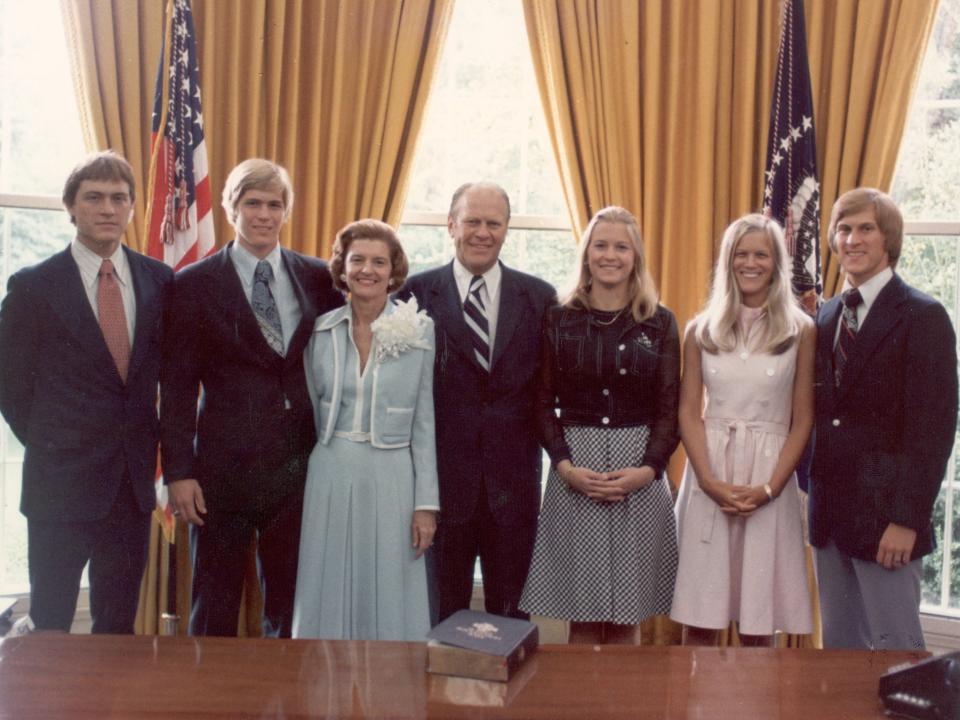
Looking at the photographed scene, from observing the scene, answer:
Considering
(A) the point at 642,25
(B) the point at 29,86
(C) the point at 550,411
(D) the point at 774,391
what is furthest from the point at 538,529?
(B) the point at 29,86

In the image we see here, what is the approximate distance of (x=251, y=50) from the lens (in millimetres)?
3578

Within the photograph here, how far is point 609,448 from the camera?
8.87 ft

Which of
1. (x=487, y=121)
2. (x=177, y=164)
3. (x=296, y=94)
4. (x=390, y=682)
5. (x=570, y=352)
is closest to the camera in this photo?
(x=390, y=682)

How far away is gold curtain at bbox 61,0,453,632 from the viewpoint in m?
3.48

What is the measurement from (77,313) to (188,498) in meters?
0.60

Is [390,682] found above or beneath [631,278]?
beneath

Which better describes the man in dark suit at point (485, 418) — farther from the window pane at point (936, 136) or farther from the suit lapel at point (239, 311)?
the window pane at point (936, 136)

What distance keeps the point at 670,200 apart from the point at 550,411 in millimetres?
1268

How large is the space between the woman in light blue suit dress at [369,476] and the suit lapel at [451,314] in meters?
0.12

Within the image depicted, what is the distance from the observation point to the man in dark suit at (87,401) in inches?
99.4

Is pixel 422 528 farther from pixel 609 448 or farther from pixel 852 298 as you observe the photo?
pixel 852 298

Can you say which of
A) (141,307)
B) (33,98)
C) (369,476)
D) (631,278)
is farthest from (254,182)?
(33,98)

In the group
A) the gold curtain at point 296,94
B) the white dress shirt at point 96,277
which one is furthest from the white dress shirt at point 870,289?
the white dress shirt at point 96,277

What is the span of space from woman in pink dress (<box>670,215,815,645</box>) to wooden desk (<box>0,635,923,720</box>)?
2.42 feet
